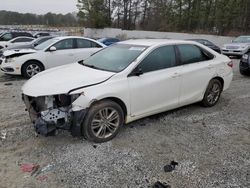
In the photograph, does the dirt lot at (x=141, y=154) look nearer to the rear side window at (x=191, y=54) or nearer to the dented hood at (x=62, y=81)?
the dented hood at (x=62, y=81)

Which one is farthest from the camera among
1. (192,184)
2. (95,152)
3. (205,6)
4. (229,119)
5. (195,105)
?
(205,6)

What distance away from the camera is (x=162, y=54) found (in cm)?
508

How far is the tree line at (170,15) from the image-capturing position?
3500 centimetres

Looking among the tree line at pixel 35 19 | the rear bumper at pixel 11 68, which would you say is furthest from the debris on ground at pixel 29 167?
the tree line at pixel 35 19

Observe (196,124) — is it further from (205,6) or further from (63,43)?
(205,6)

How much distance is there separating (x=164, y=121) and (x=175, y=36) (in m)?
32.3

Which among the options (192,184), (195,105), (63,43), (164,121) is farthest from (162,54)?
(63,43)

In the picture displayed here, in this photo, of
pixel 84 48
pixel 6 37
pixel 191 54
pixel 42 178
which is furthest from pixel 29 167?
pixel 6 37

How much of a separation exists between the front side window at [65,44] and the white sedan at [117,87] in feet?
15.0

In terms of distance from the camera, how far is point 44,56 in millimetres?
9320

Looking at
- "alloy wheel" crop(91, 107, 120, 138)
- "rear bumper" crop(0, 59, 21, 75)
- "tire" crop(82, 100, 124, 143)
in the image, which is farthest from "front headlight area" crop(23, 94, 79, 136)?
"rear bumper" crop(0, 59, 21, 75)

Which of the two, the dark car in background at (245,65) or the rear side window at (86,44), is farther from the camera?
the rear side window at (86,44)

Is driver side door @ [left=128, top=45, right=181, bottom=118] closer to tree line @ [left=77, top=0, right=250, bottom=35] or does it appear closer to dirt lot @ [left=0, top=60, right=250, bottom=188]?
dirt lot @ [left=0, top=60, right=250, bottom=188]

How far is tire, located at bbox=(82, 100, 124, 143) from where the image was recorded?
410cm
